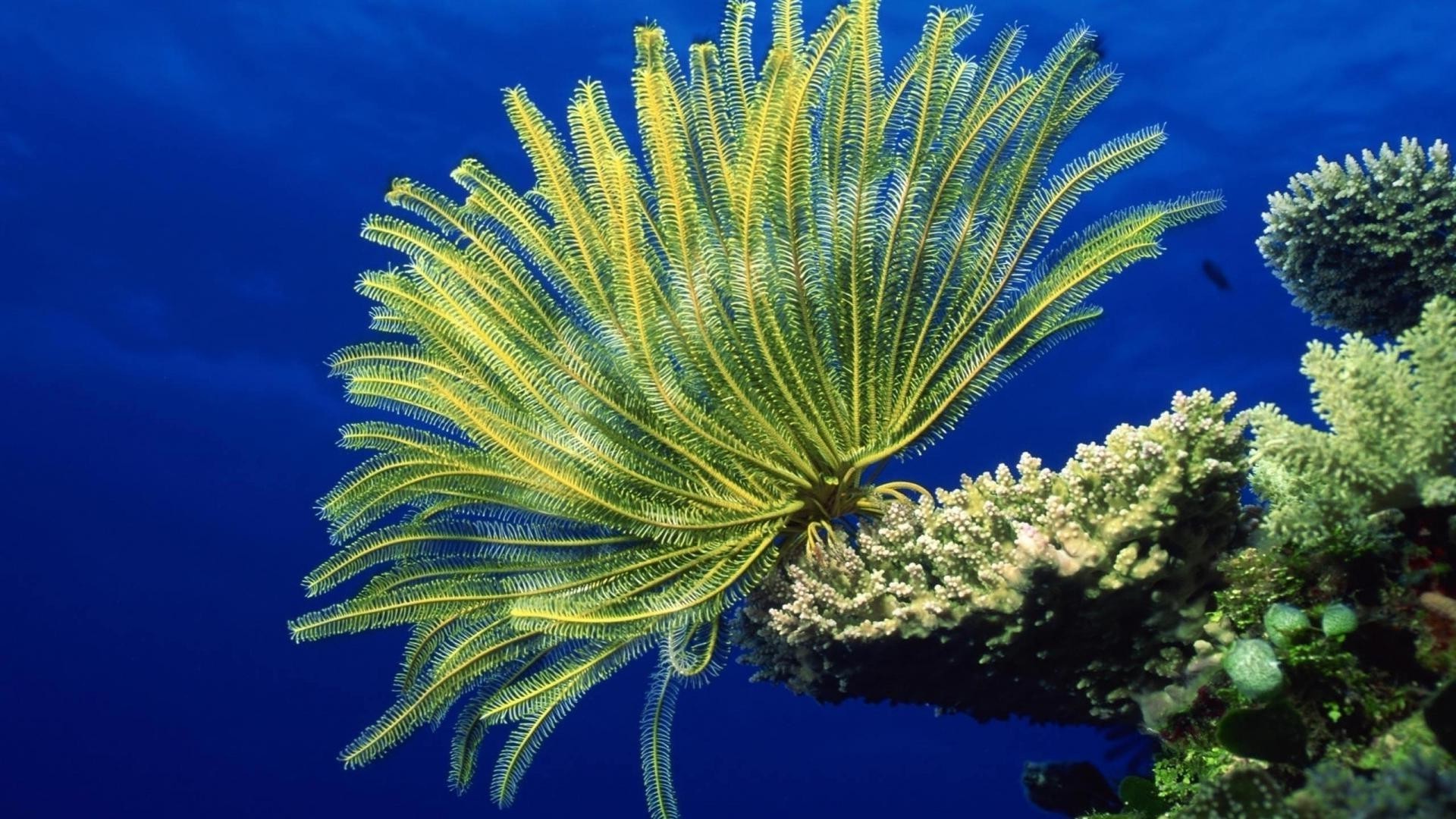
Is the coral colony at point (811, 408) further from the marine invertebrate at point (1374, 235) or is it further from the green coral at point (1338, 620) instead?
the green coral at point (1338, 620)

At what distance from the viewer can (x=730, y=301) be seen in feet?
14.0

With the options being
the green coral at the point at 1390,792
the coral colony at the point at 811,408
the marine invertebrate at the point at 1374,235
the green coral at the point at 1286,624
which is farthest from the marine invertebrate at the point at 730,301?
the green coral at the point at 1390,792

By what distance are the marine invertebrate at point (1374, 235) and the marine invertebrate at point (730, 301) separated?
118 centimetres

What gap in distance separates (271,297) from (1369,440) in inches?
1509

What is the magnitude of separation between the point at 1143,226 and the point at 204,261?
3761cm

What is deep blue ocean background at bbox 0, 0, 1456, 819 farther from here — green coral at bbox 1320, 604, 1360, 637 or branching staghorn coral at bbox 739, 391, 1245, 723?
green coral at bbox 1320, 604, 1360, 637

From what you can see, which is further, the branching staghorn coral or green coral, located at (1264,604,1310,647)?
the branching staghorn coral

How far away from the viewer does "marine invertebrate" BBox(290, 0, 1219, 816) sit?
4109 millimetres

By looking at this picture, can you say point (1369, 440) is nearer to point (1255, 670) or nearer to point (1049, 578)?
point (1255, 670)

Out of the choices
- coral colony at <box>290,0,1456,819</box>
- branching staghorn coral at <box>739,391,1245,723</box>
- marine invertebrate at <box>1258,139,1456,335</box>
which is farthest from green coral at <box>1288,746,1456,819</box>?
marine invertebrate at <box>1258,139,1456,335</box>

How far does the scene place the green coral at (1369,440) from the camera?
2717 mm

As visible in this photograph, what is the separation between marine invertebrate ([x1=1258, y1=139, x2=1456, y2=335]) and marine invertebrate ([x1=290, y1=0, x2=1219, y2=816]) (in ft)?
3.89

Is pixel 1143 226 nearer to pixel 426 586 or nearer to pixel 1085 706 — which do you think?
pixel 1085 706

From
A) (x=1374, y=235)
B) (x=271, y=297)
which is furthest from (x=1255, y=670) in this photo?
(x=271, y=297)
